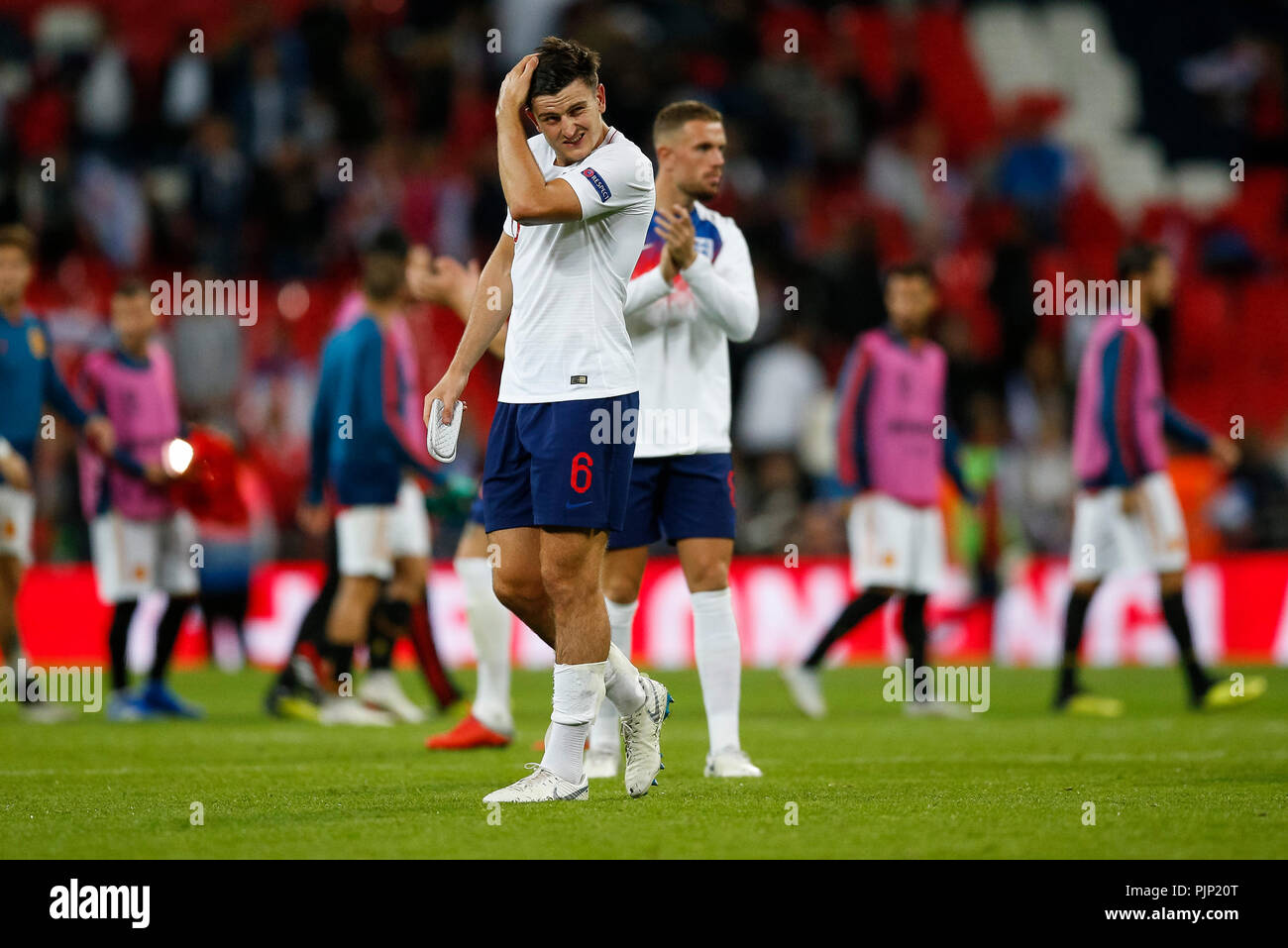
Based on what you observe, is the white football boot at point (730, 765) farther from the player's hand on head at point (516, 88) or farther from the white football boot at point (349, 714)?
the white football boot at point (349, 714)

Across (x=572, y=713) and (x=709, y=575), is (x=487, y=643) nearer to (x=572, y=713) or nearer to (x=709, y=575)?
(x=709, y=575)

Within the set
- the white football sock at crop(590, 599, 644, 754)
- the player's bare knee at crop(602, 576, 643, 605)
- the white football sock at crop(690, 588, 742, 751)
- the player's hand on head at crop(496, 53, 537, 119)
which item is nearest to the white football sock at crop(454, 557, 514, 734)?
the white football sock at crop(590, 599, 644, 754)

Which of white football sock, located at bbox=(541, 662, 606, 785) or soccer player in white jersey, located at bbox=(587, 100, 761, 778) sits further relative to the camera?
soccer player in white jersey, located at bbox=(587, 100, 761, 778)

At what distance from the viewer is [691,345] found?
7035mm

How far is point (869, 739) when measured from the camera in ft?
28.3

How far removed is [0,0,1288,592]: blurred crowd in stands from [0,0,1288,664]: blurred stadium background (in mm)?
38

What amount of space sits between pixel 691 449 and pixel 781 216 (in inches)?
459

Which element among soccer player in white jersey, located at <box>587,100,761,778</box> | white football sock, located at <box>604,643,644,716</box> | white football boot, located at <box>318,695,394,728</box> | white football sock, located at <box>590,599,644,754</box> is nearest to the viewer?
white football sock, located at <box>604,643,644,716</box>

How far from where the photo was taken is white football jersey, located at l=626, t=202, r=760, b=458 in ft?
22.3

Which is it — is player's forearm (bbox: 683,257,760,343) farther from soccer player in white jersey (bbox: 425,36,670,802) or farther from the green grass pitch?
the green grass pitch

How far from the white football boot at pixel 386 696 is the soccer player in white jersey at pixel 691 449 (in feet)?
9.99

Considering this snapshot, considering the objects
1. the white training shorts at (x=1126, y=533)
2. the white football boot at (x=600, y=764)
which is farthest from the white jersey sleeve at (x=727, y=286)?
the white training shorts at (x=1126, y=533)
